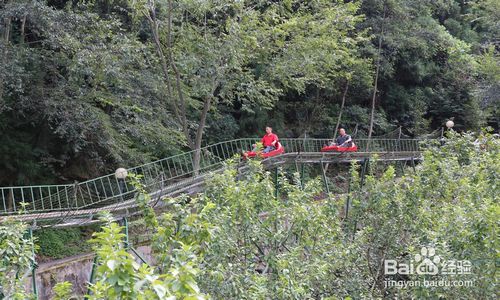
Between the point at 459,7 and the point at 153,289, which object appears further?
the point at 459,7

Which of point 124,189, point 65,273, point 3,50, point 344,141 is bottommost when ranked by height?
point 65,273

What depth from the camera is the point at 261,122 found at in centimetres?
2408

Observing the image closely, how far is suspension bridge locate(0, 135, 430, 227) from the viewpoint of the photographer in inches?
438

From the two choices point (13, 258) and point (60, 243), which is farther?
point (60, 243)

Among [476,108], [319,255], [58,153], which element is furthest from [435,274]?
[476,108]

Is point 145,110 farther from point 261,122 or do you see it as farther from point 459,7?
point 459,7

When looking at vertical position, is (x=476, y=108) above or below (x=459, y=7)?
below

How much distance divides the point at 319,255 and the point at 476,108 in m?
22.9

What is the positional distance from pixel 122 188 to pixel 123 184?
382mm

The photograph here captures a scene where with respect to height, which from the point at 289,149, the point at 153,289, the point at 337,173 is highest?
the point at 153,289

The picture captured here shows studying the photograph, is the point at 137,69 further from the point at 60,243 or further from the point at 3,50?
the point at 60,243

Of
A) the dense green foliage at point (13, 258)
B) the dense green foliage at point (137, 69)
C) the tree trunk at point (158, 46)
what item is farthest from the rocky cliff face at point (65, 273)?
the dense green foliage at point (13, 258)

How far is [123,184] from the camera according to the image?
1631 cm

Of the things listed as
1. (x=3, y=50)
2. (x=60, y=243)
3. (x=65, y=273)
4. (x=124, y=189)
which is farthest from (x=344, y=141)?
(x=3, y=50)
